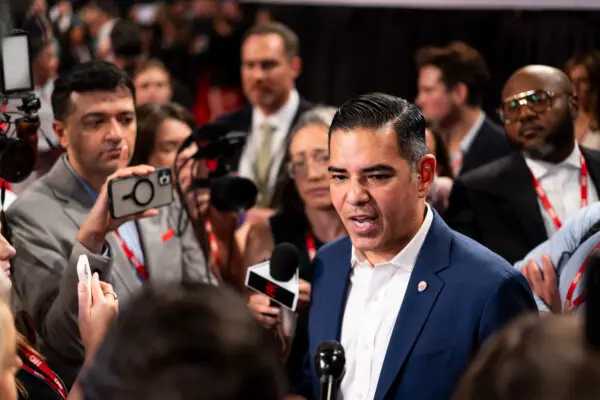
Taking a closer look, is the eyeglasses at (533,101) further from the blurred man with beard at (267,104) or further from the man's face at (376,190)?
the blurred man with beard at (267,104)

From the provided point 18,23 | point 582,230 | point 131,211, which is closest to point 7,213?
point 131,211

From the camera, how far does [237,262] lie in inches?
161

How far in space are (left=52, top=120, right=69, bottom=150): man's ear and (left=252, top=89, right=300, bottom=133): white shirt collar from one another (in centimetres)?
200

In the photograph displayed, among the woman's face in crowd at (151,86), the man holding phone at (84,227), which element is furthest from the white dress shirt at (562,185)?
the woman's face in crowd at (151,86)

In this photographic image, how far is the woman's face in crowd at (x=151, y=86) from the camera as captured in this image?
628cm

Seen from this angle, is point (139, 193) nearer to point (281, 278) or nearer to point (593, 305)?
point (281, 278)

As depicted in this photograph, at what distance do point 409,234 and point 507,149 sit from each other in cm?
232

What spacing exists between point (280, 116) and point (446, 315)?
3.23 m

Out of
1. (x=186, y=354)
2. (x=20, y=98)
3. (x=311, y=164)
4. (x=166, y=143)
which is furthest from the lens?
(x=166, y=143)

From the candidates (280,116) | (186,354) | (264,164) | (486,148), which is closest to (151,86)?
(280,116)

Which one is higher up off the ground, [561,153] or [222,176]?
[561,153]

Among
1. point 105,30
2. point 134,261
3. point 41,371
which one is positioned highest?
point 105,30

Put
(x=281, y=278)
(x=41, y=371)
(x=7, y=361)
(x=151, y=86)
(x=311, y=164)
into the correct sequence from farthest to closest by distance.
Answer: (x=151, y=86) < (x=311, y=164) < (x=281, y=278) < (x=41, y=371) < (x=7, y=361)

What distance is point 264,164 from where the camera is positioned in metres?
5.29
